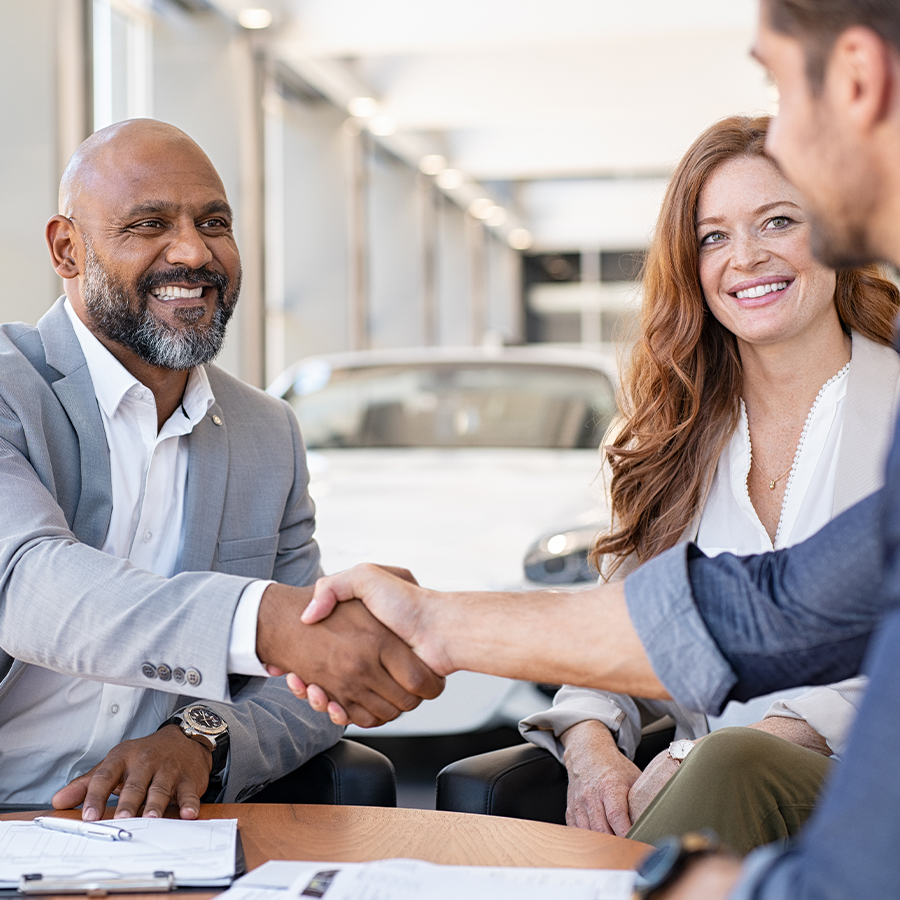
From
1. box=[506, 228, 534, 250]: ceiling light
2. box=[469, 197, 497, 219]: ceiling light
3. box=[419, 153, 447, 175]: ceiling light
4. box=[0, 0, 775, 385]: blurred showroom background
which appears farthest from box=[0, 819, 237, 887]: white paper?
box=[506, 228, 534, 250]: ceiling light

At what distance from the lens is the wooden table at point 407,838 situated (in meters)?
1.24

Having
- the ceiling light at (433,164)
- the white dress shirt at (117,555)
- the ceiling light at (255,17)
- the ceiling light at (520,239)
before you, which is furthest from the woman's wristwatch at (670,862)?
the ceiling light at (520,239)

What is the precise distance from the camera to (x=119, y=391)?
Result: 1.91m

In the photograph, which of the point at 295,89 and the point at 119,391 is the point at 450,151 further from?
the point at 119,391

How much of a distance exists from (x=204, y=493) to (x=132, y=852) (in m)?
0.79

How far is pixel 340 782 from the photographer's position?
1771 mm

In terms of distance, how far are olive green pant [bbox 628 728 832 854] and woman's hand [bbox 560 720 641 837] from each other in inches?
8.3

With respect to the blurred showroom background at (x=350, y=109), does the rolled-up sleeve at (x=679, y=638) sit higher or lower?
lower

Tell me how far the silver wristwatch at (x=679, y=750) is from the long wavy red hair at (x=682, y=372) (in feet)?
1.22

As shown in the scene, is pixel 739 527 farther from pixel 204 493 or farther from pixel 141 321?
pixel 141 321

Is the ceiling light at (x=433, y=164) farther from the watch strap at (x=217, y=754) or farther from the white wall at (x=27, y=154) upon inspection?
the watch strap at (x=217, y=754)

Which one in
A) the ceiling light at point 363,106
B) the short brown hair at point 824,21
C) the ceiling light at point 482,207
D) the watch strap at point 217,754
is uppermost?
the ceiling light at point 363,106

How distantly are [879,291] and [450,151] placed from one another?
10674 mm

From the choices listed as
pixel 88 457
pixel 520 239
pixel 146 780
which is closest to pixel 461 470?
pixel 88 457
